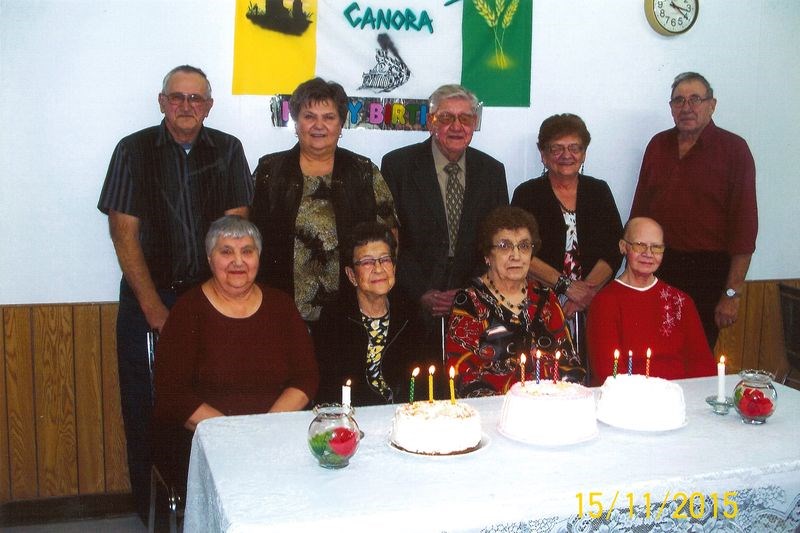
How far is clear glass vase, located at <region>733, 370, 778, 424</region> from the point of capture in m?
2.06

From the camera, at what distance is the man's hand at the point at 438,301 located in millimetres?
3246

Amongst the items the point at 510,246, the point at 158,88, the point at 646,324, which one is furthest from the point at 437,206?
the point at 158,88

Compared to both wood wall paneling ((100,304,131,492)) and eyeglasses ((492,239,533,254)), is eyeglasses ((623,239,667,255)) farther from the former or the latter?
wood wall paneling ((100,304,131,492))

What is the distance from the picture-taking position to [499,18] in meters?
3.89

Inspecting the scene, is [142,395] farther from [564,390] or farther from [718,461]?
[718,461]

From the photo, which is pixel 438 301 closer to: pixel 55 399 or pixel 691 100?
pixel 691 100

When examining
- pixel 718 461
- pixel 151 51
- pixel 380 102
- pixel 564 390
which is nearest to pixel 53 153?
pixel 151 51

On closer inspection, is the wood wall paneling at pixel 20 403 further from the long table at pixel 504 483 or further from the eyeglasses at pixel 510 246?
the eyeglasses at pixel 510 246

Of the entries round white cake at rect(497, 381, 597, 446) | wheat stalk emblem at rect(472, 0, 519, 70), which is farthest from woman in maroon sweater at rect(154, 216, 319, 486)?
wheat stalk emblem at rect(472, 0, 519, 70)

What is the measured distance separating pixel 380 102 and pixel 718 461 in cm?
244

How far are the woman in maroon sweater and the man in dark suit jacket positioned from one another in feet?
2.69

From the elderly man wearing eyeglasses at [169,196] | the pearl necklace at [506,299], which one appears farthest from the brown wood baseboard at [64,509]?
the pearl necklace at [506,299]

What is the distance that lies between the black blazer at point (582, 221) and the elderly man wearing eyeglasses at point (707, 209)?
1.47 ft

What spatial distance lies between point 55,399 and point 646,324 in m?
2.54
